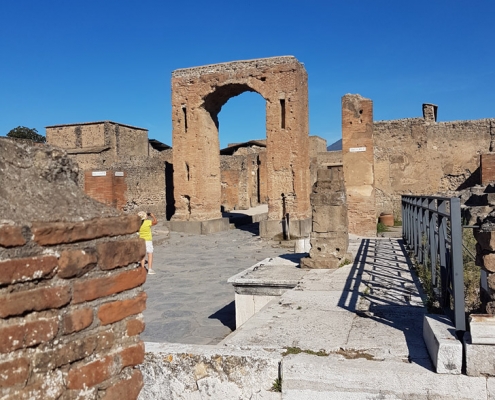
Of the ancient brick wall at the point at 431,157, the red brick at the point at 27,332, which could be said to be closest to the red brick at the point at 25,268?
the red brick at the point at 27,332

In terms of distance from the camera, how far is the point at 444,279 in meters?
3.62

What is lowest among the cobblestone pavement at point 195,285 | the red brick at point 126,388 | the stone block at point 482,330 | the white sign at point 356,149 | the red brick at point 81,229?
the cobblestone pavement at point 195,285

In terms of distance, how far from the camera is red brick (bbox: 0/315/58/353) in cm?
145

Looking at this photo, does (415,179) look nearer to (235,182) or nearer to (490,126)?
(490,126)

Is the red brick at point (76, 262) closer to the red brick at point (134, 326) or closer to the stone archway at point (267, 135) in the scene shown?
the red brick at point (134, 326)

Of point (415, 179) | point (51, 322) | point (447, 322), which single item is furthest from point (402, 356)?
point (415, 179)

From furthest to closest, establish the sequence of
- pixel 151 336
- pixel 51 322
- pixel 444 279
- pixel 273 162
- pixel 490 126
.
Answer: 1. pixel 490 126
2. pixel 273 162
3. pixel 151 336
4. pixel 444 279
5. pixel 51 322

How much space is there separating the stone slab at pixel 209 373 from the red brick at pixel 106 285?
1468 mm

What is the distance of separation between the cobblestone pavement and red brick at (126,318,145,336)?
3.38 meters

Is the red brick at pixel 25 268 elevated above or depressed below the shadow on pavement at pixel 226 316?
above

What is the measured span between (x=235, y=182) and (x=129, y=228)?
23123mm

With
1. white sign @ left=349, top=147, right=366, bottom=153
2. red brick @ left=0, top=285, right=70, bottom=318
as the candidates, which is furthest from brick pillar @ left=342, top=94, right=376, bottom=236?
red brick @ left=0, top=285, right=70, bottom=318

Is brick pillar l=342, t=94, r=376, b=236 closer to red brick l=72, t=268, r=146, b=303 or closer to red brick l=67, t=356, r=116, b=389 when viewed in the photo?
red brick l=72, t=268, r=146, b=303

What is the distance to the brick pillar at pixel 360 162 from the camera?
1288cm
